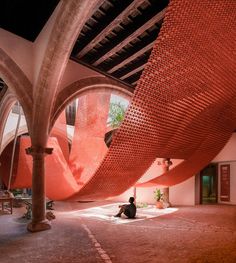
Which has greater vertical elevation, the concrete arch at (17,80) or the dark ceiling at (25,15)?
the dark ceiling at (25,15)

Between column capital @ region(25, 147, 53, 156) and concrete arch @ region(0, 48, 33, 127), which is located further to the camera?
column capital @ region(25, 147, 53, 156)

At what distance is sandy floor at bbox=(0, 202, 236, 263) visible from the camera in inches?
151

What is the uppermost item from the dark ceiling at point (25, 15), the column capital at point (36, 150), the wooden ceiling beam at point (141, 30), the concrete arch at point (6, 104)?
the dark ceiling at point (25, 15)

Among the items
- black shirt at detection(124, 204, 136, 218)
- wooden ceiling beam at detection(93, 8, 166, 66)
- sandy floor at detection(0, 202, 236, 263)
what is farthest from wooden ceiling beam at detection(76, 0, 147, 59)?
black shirt at detection(124, 204, 136, 218)

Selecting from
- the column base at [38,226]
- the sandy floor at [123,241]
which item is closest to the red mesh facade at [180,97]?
the sandy floor at [123,241]

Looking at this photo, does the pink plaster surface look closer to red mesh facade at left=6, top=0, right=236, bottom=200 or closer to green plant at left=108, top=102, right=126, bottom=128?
red mesh facade at left=6, top=0, right=236, bottom=200

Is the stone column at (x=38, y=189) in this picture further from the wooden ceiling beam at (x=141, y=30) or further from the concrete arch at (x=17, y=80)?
the wooden ceiling beam at (x=141, y=30)

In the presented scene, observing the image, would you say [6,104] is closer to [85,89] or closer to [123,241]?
[85,89]

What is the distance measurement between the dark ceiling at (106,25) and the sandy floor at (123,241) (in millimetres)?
3779

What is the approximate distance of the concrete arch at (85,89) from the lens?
6.31 metres

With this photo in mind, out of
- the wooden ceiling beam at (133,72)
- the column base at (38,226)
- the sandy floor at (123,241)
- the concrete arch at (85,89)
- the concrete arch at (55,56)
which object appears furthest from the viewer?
the wooden ceiling beam at (133,72)

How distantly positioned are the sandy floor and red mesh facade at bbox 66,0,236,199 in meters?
0.85

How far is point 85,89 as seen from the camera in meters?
7.00

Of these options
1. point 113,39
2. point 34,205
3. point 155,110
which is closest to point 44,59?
point 113,39
